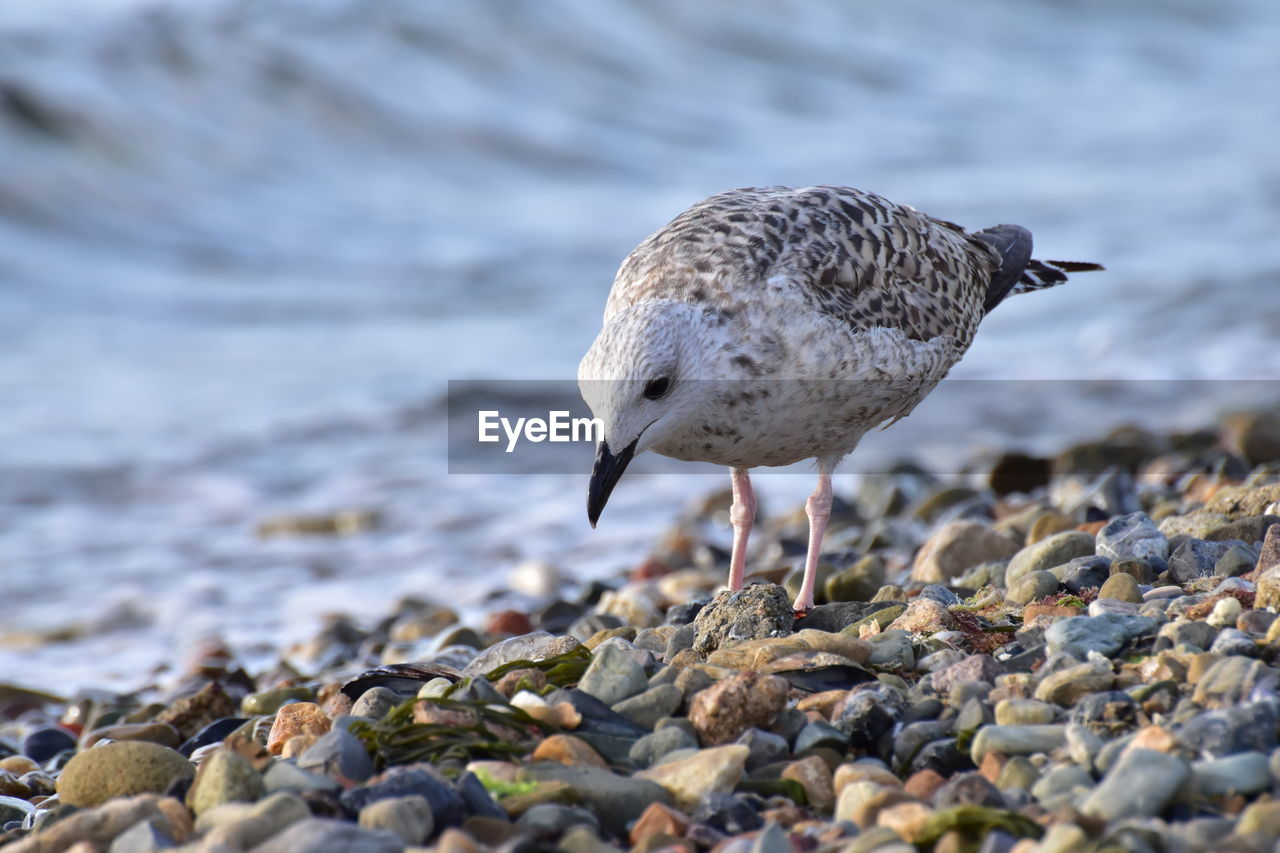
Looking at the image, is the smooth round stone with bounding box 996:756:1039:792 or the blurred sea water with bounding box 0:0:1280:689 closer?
the smooth round stone with bounding box 996:756:1039:792

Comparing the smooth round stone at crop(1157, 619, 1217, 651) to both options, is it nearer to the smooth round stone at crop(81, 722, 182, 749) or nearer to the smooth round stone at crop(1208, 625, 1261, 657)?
the smooth round stone at crop(1208, 625, 1261, 657)

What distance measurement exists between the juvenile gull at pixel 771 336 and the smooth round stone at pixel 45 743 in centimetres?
302

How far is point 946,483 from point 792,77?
53.7ft

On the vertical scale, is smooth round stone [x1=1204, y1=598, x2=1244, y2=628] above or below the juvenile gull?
below

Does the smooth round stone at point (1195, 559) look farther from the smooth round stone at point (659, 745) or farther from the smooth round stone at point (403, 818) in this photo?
the smooth round stone at point (403, 818)

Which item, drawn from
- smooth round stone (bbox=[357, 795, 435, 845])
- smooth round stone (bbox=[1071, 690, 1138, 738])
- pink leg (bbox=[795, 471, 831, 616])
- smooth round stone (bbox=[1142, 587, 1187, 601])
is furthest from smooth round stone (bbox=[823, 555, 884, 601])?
smooth round stone (bbox=[357, 795, 435, 845])

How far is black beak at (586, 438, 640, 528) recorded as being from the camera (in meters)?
4.90

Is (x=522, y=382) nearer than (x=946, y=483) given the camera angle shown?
Result: No

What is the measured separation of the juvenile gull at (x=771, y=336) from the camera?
503 centimetres

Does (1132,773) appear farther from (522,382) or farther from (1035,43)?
(1035,43)

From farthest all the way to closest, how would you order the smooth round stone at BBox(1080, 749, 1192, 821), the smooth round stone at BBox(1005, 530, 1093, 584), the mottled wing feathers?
the smooth round stone at BBox(1005, 530, 1093, 584), the mottled wing feathers, the smooth round stone at BBox(1080, 749, 1192, 821)

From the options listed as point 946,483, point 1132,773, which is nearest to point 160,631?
point 946,483

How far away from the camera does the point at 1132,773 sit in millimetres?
3314

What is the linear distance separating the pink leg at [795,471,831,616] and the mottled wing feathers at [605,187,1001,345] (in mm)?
774
